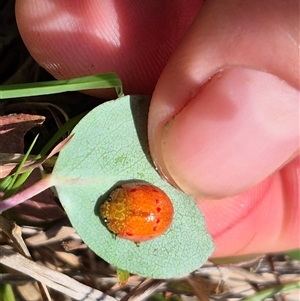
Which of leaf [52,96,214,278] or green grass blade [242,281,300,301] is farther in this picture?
green grass blade [242,281,300,301]

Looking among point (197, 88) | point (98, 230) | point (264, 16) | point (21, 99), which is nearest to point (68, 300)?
point (98, 230)

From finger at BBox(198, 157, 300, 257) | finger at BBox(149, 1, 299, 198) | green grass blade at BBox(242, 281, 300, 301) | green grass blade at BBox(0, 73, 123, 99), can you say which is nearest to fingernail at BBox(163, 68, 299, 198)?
finger at BBox(149, 1, 299, 198)

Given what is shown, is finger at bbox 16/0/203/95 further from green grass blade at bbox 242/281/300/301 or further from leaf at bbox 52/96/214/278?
green grass blade at bbox 242/281/300/301

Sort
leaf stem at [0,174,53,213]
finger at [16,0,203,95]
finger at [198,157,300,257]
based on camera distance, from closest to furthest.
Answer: leaf stem at [0,174,53,213]
finger at [16,0,203,95]
finger at [198,157,300,257]

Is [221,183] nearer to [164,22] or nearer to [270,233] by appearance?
[164,22]

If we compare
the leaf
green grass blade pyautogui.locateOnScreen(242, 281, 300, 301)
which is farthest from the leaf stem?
green grass blade pyautogui.locateOnScreen(242, 281, 300, 301)

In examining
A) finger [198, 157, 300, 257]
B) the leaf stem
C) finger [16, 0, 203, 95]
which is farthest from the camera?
finger [198, 157, 300, 257]

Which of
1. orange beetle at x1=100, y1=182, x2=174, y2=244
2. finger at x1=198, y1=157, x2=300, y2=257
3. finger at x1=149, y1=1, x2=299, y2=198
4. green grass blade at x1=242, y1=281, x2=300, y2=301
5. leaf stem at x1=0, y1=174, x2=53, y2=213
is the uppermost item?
finger at x1=149, y1=1, x2=299, y2=198

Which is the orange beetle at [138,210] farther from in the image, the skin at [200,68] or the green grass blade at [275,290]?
the green grass blade at [275,290]

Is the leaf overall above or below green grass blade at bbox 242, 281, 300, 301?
above
